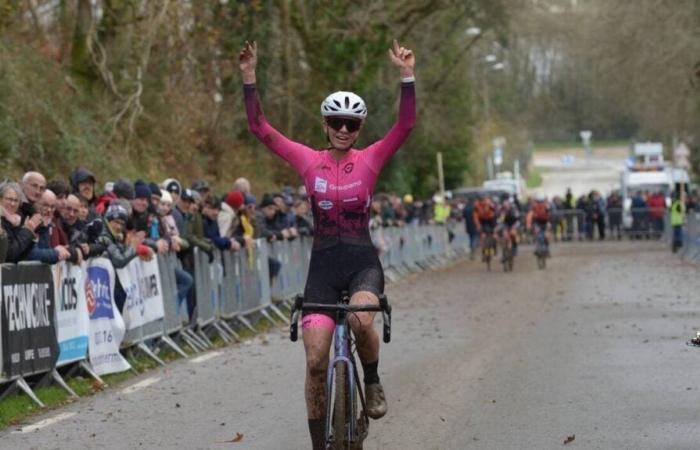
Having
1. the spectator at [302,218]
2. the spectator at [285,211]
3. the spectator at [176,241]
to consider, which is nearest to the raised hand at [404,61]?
the spectator at [176,241]

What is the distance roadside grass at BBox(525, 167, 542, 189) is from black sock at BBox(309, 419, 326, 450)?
A: 113 m

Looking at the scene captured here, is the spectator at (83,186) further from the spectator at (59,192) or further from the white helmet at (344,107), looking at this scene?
the white helmet at (344,107)

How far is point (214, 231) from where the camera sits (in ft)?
64.8

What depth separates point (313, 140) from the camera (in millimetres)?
41625

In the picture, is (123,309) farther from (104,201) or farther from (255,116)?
(255,116)

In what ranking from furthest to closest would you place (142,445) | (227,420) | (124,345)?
1. (124,345)
2. (227,420)
3. (142,445)

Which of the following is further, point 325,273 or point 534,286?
point 534,286

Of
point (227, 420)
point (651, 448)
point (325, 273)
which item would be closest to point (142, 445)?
point (227, 420)

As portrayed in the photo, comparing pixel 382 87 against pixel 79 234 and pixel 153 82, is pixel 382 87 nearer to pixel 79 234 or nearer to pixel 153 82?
pixel 153 82

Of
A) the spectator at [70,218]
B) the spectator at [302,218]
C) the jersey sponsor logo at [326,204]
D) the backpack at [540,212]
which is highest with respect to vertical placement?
the jersey sponsor logo at [326,204]

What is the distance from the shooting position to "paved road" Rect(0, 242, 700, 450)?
1083 centimetres

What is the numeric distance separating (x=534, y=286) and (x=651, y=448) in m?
20.6

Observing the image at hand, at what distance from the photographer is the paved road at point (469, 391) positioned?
10.8 m

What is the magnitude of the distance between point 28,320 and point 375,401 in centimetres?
481
